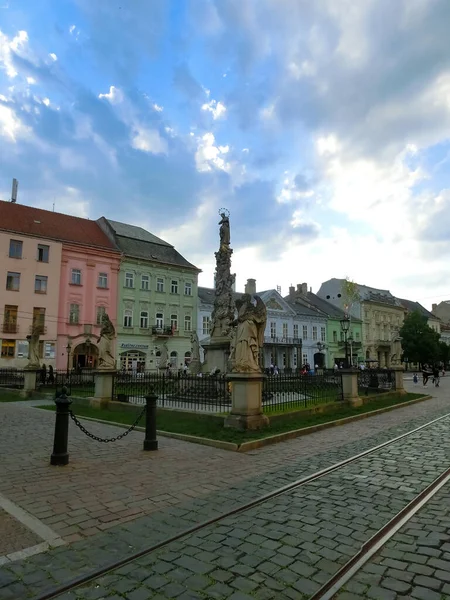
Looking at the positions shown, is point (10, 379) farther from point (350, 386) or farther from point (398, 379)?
point (398, 379)

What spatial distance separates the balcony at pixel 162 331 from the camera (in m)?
47.4

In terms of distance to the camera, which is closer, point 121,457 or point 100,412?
point 121,457

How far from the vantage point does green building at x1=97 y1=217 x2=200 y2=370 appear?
46.5 m

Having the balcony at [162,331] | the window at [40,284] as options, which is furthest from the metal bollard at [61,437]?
the balcony at [162,331]

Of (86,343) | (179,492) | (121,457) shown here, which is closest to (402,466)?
Answer: (179,492)

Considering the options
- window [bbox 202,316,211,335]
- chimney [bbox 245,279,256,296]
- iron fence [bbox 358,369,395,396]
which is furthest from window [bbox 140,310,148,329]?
chimney [bbox 245,279,256,296]

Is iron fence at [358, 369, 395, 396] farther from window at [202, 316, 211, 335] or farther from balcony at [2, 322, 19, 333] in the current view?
balcony at [2, 322, 19, 333]

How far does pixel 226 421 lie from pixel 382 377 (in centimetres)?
1503

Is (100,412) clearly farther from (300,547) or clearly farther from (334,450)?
(300,547)

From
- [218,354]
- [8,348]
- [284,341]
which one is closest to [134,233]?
[8,348]

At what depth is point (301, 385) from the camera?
15.9 metres

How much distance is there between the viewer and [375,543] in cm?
423

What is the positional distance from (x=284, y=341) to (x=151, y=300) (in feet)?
68.9

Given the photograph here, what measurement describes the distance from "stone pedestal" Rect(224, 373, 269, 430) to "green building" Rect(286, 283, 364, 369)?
55.5 metres
